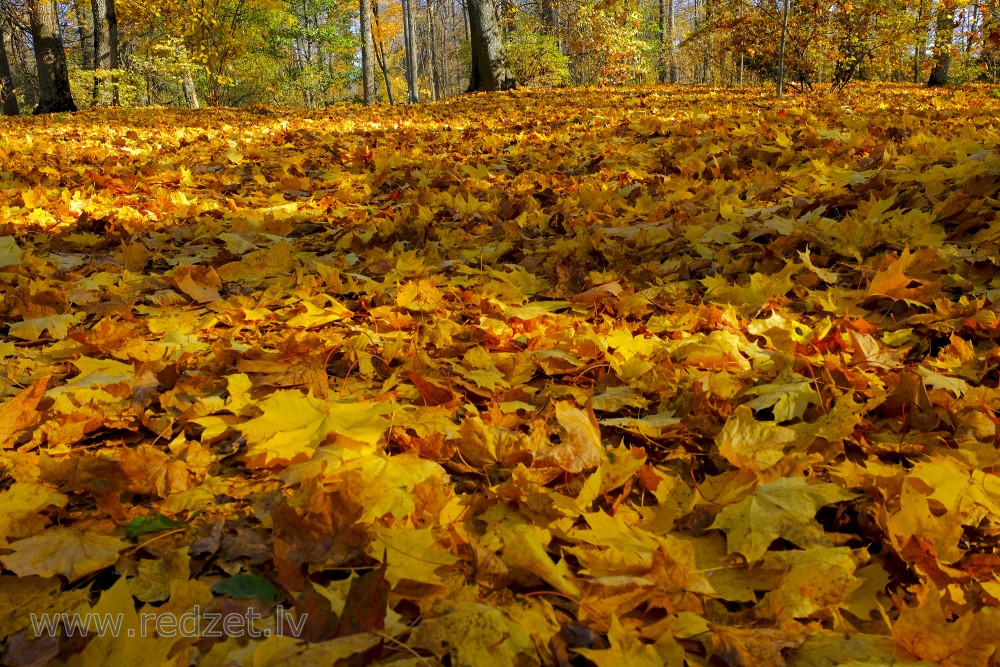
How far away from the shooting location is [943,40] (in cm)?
941

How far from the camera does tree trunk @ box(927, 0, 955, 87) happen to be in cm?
816

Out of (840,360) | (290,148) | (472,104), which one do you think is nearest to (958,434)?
(840,360)

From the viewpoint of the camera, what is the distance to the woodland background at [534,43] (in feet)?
26.2

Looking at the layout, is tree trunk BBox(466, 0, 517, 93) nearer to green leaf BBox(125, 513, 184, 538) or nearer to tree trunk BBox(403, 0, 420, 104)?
tree trunk BBox(403, 0, 420, 104)

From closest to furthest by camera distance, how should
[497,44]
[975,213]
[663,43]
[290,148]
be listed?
[975,213] → [290,148] → [497,44] → [663,43]

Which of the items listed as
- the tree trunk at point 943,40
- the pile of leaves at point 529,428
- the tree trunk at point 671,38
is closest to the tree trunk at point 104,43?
the pile of leaves at point 529,428

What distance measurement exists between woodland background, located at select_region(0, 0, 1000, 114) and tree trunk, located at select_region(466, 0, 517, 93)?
8.0 inches

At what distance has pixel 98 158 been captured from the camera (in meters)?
4.93

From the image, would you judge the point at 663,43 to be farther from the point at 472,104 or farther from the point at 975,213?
the point at 975,213

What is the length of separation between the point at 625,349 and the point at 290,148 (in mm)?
4617

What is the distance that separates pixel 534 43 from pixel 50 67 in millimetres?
10834

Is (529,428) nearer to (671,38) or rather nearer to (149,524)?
(149,524)

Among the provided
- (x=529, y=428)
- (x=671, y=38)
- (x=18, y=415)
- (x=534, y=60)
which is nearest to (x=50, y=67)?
(x=534, y=60)

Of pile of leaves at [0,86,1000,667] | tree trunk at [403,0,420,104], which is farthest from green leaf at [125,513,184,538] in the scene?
tree trunk at [403,0,420,104]
